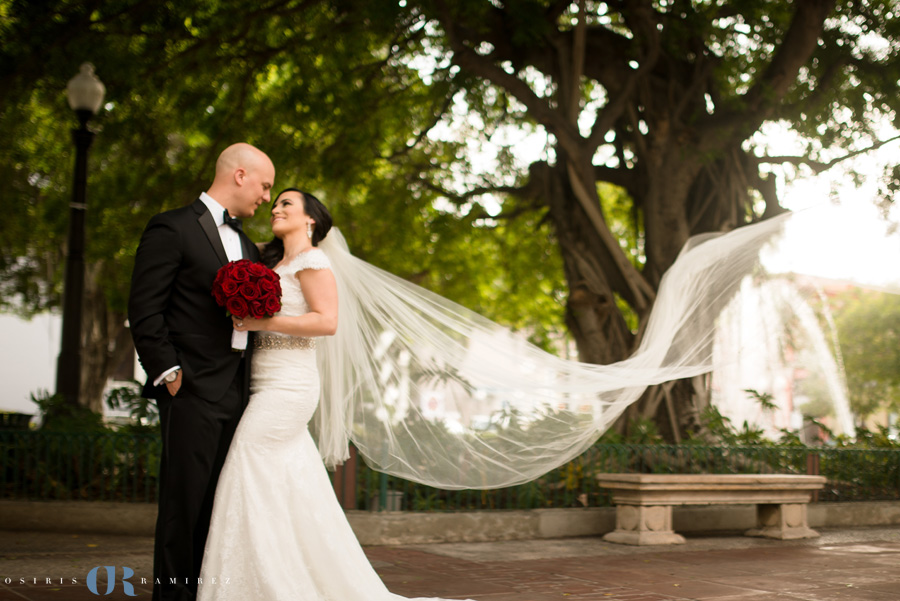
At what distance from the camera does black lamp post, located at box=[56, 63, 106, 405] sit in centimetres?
962

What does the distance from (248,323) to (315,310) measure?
1.39 ft

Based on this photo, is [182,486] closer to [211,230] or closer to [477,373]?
[211,230]

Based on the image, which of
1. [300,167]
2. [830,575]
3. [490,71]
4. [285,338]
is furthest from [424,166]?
[285,338]

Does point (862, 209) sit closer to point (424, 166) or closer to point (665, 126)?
point (665, 126)

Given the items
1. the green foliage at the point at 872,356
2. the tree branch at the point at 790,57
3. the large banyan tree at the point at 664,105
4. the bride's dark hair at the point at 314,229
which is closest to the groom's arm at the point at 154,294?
the bride's dark hair at the point at 314,229

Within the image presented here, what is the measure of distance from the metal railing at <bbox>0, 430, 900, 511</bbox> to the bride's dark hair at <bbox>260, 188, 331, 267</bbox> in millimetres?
4152

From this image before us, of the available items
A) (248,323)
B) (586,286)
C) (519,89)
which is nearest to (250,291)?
(248,323)

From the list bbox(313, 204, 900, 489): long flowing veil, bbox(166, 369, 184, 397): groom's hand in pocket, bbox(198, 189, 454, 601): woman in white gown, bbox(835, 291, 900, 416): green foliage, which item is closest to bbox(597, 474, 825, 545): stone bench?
bbox(313, 204, 900, 489): long flowing veil

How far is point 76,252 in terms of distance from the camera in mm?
9852

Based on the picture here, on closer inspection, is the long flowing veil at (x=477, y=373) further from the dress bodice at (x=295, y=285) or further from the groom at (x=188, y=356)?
the groom at (x=188, y=356)

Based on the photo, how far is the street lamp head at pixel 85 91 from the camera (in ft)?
32.6

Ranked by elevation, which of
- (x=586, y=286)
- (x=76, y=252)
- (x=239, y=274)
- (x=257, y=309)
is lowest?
(x=257, y=309)

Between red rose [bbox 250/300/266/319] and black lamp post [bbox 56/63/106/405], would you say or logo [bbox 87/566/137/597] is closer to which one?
red rose [bbox 250/300/266/319]

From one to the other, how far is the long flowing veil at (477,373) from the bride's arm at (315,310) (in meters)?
0.82
